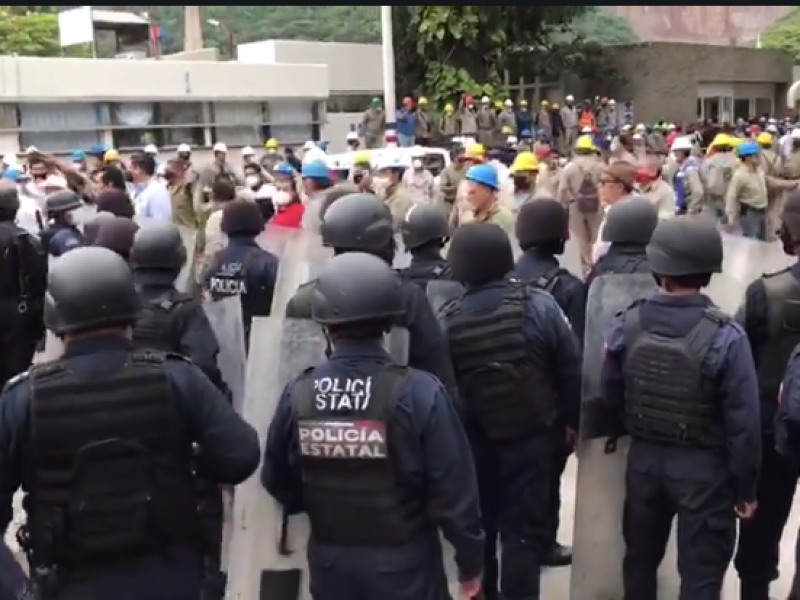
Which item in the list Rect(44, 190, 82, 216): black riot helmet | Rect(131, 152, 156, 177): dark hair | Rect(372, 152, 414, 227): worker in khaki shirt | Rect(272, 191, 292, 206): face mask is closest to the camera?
Rect(44, 190, 82, 216): black riot helmet

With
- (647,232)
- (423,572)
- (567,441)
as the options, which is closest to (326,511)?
(423,572)

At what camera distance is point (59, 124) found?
18.5m

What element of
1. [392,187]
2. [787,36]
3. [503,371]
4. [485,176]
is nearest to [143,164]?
[392,187]

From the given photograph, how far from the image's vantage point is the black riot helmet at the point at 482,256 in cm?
435

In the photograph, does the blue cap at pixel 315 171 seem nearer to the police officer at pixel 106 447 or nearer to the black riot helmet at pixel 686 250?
the black riot helmet at pixel 686 250

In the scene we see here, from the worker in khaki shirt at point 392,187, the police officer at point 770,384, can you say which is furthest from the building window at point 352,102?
the police officer at point 770,384

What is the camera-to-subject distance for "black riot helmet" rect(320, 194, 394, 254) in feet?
14.5

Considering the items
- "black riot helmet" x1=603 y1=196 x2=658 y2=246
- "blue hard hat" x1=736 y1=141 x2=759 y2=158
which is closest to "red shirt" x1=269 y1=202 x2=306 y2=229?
"black riot helmet" x1=603 y1=196 x2=658 y2=246

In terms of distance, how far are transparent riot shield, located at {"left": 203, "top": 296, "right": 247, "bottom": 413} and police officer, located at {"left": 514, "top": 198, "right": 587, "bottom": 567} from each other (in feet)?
4.38

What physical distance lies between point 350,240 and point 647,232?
5.04 feet

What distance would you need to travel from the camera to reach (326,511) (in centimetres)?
330

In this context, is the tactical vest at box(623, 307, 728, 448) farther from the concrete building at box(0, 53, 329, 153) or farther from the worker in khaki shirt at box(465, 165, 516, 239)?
the concrete building at box(0, 53, 329, 153)

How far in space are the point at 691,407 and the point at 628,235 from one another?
4.75 ft

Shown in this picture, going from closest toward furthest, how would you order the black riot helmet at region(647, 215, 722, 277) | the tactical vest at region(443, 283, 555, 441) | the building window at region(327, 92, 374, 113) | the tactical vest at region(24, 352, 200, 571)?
the tactical vest at region(24, 352, 200, 571), the black riot helmet at region(647, 215, 722, 277), the tactical vest at region(443, 283, 555, 441), the building window at region(327, 92, 374, 113)
